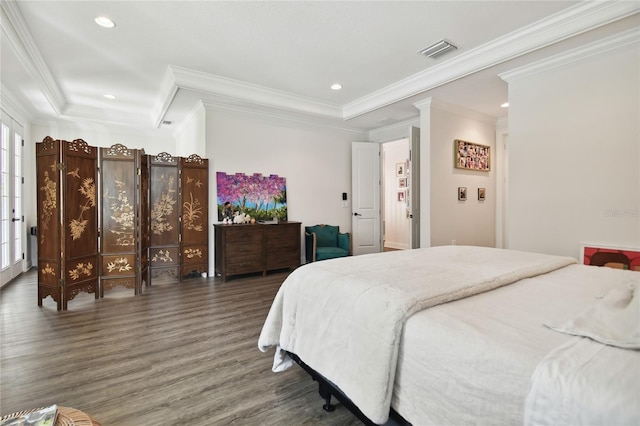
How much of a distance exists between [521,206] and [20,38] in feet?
19.3

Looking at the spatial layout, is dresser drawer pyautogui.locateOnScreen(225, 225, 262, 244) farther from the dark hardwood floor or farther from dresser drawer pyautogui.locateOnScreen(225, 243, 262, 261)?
the dark hardwood floor

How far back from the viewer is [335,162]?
6340 millimetres

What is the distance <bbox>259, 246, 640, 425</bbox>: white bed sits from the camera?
2.79 feet

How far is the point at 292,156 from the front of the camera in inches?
227

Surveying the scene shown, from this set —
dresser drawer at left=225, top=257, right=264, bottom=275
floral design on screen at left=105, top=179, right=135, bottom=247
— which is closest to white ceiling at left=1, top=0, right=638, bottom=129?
floral design on screen at left=105, top=179, right=135, bottom=247

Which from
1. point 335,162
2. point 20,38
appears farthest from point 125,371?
point 335,162

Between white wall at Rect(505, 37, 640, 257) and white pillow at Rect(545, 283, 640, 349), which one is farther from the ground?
white wall at Rect(505, 37, 640, 257)

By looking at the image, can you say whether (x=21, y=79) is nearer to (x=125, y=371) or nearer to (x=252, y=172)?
(x=252, y=172)

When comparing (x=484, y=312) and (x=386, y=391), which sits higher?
(x=484, y=312)

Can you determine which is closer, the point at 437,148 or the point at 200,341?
the point at 200,341

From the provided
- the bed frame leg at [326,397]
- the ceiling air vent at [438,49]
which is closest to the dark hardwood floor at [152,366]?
the bed frame leg at [326,397]

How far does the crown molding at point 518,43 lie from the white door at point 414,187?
760 millimetres

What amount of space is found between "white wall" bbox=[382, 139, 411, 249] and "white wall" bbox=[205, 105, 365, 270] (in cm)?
157

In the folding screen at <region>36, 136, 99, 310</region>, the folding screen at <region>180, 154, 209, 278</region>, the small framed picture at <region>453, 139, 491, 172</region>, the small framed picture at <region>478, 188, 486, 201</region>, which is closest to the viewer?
the folding screen at <region>36, 136, 99, 310</region>
